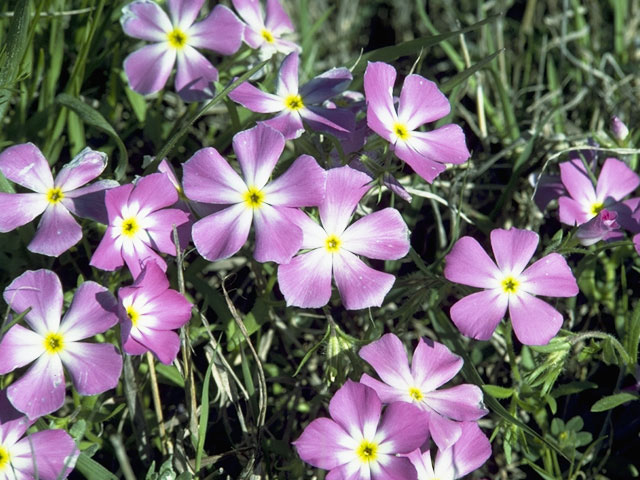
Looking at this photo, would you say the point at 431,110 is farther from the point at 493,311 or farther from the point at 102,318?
the point at 102,318

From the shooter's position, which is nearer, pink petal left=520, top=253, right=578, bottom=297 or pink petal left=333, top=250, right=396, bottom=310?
pink petal left=333, top=250, right=396, bottom=310

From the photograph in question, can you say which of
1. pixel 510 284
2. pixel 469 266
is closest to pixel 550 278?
pixel 510 284

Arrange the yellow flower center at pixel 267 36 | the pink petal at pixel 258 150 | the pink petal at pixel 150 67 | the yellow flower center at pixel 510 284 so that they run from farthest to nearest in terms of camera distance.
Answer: the yellow flower center at pixel 267 36
the pink petal at pixel 150 67
the yellow flower center at pixel 510 284
the pink petal at pixel 258 150

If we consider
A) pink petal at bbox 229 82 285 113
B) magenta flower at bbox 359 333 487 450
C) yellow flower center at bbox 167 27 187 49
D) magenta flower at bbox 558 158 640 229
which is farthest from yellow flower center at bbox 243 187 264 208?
magenta flower at bbox 558 158 640 229

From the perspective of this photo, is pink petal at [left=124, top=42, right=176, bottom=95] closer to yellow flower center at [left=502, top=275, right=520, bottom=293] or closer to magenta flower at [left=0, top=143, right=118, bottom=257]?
magenta flower at [left=0, top=143, right=118, bottom=257]

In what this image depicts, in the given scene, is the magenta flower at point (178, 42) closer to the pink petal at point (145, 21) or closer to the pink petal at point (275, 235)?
the pink petal at point (145, 21)

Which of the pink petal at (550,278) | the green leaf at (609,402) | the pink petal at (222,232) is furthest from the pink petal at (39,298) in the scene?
the green leaf at (609,402)

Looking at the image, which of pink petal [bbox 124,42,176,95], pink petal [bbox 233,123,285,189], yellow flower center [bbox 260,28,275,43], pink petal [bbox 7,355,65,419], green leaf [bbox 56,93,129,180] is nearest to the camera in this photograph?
pink petal [bbox 7,355,65,419]
